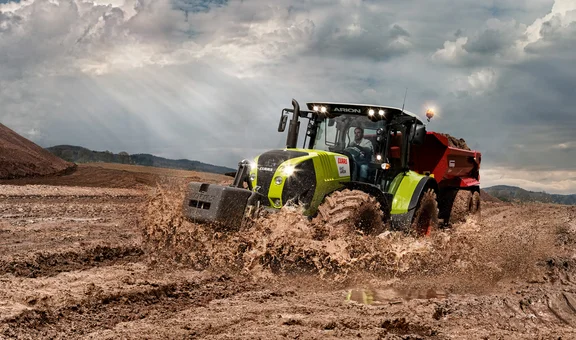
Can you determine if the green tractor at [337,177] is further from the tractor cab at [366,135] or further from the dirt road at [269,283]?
the dirt road at [269,283]

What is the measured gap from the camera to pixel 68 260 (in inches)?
309

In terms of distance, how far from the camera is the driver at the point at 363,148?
32.0ft

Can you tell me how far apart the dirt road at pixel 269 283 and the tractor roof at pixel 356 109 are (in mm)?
2158

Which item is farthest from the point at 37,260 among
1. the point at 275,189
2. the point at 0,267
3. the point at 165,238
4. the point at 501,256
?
the point at 501,256

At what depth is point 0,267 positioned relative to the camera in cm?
709

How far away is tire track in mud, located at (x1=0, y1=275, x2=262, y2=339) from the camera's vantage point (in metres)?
4.89

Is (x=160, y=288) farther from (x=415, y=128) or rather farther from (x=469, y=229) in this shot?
(x=469, y=229)

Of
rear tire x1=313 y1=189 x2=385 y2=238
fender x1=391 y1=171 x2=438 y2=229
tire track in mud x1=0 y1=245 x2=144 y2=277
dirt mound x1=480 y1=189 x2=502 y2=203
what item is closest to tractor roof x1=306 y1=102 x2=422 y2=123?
fender x1=391 y1=171 x2=438 y2=229

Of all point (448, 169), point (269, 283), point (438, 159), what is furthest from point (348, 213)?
point (448, 169)

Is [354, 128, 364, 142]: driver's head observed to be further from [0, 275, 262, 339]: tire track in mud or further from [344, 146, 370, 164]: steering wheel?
[0, 275, 262, 339]: tire track in mud

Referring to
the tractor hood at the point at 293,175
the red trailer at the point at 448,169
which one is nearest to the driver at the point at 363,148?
the tractor hood at the point at 293,175

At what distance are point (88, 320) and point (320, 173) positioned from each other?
14.8 feet

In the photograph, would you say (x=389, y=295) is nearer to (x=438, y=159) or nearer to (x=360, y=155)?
(x=360, y=155)

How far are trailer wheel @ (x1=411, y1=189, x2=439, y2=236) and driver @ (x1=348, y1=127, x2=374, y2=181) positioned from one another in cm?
124
